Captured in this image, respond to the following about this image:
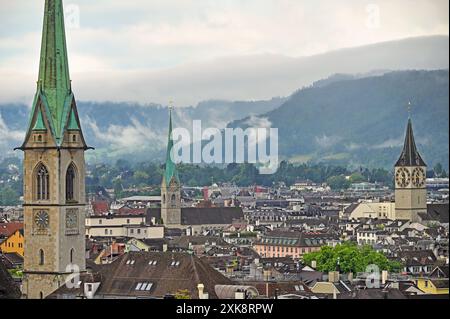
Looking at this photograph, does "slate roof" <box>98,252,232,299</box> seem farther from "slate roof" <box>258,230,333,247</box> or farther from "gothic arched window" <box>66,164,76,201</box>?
"slate roof" <box>258,230,333,247</box>

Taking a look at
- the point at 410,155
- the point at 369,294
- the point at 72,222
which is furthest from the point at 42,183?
the point at 410,155

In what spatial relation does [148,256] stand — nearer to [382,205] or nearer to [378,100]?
[378,100]

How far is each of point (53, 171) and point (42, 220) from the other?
1.06 metres

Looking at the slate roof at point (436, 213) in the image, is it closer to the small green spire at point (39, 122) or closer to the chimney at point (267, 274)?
the chimney at point (267, 274)

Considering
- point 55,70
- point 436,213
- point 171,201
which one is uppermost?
point 55,70

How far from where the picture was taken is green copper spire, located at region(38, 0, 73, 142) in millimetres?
31331

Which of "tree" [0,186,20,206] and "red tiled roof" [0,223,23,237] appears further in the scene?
"red tiled roof" [0,223,23,237]

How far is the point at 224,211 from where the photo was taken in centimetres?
8512

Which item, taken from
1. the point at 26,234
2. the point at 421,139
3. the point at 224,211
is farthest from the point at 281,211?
the point at 26,234

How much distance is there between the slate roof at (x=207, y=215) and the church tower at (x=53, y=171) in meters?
47.0

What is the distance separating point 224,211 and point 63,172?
5196 cm

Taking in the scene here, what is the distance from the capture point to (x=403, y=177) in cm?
8150

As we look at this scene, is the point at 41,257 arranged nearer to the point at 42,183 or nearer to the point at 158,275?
the point at 42,183

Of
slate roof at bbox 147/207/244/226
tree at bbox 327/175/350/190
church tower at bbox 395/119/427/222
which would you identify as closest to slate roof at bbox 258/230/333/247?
church tower at bbox 395/119/427/222
